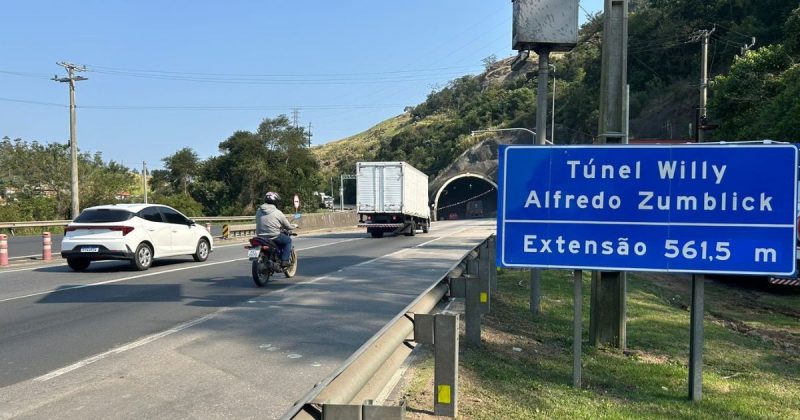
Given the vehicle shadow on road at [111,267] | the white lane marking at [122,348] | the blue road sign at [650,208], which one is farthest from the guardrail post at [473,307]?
the vehicle shadow on road at [111,267]

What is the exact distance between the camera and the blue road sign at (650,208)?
16.8ft

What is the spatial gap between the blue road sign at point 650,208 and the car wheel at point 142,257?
11.8 metres

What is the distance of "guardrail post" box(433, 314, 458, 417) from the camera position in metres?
4.34

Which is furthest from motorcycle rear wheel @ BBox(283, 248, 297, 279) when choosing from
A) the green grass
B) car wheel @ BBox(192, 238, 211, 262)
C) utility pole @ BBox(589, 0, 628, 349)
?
utility pole @ BBox(589, 0, 628, 349)

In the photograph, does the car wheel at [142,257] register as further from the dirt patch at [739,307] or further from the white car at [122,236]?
the dirt patch at [739,307]

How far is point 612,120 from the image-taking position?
6.98 m

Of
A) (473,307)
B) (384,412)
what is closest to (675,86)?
(473,307)

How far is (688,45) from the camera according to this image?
5834 centimetres

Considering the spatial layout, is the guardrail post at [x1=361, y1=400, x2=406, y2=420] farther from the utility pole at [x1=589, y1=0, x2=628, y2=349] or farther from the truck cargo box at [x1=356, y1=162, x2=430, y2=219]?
the truck cargo box at [x1=356, y1=162, x2=430, y2=219]

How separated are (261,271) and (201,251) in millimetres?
6350

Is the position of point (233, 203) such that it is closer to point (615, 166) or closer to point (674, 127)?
point (674, 127)

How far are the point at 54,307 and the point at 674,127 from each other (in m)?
Answer: 53.3

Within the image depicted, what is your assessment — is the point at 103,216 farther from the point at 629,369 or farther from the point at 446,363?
the point at 629,369

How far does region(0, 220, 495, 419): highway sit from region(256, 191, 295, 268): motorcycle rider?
820 millimetres
